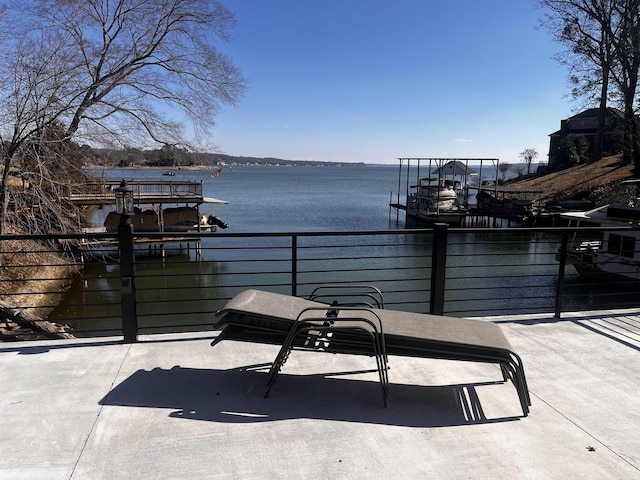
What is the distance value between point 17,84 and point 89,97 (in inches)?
163

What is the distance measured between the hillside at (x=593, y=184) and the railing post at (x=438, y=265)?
1113 inches

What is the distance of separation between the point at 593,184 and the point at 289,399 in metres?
37.8

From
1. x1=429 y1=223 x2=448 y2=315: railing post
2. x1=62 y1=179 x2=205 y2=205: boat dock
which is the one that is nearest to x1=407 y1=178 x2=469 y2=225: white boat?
x1=62 y1=179 x2=205 y2=205: boat dock

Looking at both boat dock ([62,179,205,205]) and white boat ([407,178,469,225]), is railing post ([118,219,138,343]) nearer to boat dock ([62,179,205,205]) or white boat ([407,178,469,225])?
boat dock ([62,179,205,205])

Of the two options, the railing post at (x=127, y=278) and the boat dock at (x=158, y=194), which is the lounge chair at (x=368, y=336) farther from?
the boat dock at (x=158, y=194)

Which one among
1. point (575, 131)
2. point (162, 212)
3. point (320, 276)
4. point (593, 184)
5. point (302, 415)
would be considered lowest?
point (320, 276)

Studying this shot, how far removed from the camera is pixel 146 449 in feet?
7.39

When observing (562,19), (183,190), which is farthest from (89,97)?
(562,19)

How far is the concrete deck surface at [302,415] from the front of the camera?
216 centimetres

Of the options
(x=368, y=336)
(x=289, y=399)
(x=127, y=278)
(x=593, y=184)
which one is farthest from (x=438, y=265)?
(x=593, y=184)

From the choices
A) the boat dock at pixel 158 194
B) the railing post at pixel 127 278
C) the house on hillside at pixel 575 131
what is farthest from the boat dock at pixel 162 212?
the house on hillside at pixel 575 131

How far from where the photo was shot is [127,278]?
361 cm

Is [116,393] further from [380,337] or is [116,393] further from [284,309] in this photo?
[380,337]

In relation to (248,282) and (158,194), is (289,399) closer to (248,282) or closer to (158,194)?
(248,282)
